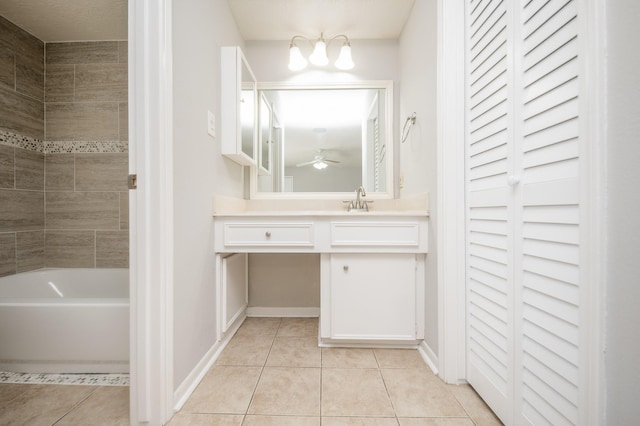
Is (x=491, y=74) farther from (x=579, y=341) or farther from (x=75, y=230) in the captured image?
(x=75, y=230)

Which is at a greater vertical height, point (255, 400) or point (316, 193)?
point (316, 193)

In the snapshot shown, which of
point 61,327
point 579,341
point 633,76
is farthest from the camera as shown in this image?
point 61,327

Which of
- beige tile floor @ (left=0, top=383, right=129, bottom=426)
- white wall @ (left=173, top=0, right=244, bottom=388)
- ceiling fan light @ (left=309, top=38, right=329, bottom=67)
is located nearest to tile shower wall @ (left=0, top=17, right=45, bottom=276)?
beige tile floor @ (left=0, top=383, right=129, bottom=426)

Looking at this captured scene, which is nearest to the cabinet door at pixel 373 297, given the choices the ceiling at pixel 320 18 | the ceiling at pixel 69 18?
the ceiling at pixel 320 18

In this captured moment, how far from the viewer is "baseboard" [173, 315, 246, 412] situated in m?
1.13

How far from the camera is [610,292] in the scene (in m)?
0.58

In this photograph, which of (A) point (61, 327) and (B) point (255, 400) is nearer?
(B) point (255, 400)

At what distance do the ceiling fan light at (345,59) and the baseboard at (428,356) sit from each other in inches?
75.3

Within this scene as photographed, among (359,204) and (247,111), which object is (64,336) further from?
(359,204)

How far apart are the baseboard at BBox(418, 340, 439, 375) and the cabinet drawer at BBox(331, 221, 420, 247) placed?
1.79 feet

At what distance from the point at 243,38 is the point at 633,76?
7.36 feet

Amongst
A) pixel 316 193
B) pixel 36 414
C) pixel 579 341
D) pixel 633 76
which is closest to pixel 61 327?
pixel 36 414

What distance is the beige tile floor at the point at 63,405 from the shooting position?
1067 mm

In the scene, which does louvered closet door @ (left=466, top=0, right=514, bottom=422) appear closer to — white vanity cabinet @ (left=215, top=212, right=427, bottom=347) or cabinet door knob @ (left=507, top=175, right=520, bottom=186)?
cabinet door knob @ (left=507, top=175, right=520, bottom=186)
